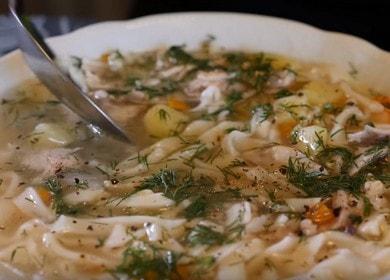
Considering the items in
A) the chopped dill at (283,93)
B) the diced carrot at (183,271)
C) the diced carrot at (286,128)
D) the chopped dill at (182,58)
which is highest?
the diced carrot at (183,271)

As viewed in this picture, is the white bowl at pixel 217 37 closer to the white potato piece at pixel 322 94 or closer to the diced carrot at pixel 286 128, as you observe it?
the white potato piece at pixel 322 94

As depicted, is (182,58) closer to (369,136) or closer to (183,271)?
(369,136)

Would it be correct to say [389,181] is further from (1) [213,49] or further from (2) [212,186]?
(1) [213,49]

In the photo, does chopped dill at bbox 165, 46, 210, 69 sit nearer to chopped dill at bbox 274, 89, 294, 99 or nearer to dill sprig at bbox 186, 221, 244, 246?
chopped dill at bbox 274, 89, 294, 99

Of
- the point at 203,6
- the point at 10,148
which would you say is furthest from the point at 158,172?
the point at 203,6

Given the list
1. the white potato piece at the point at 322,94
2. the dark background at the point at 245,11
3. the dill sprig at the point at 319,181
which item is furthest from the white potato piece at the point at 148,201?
the dark background at the point at 245,11

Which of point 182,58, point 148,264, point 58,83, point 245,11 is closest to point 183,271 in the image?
point 148,264

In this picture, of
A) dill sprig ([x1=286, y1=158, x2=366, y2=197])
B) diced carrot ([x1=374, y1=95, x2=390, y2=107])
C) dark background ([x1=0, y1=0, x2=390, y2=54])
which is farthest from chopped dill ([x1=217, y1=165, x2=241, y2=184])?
dark background ([x1=0, y1=0, x2=390, y2=54])
